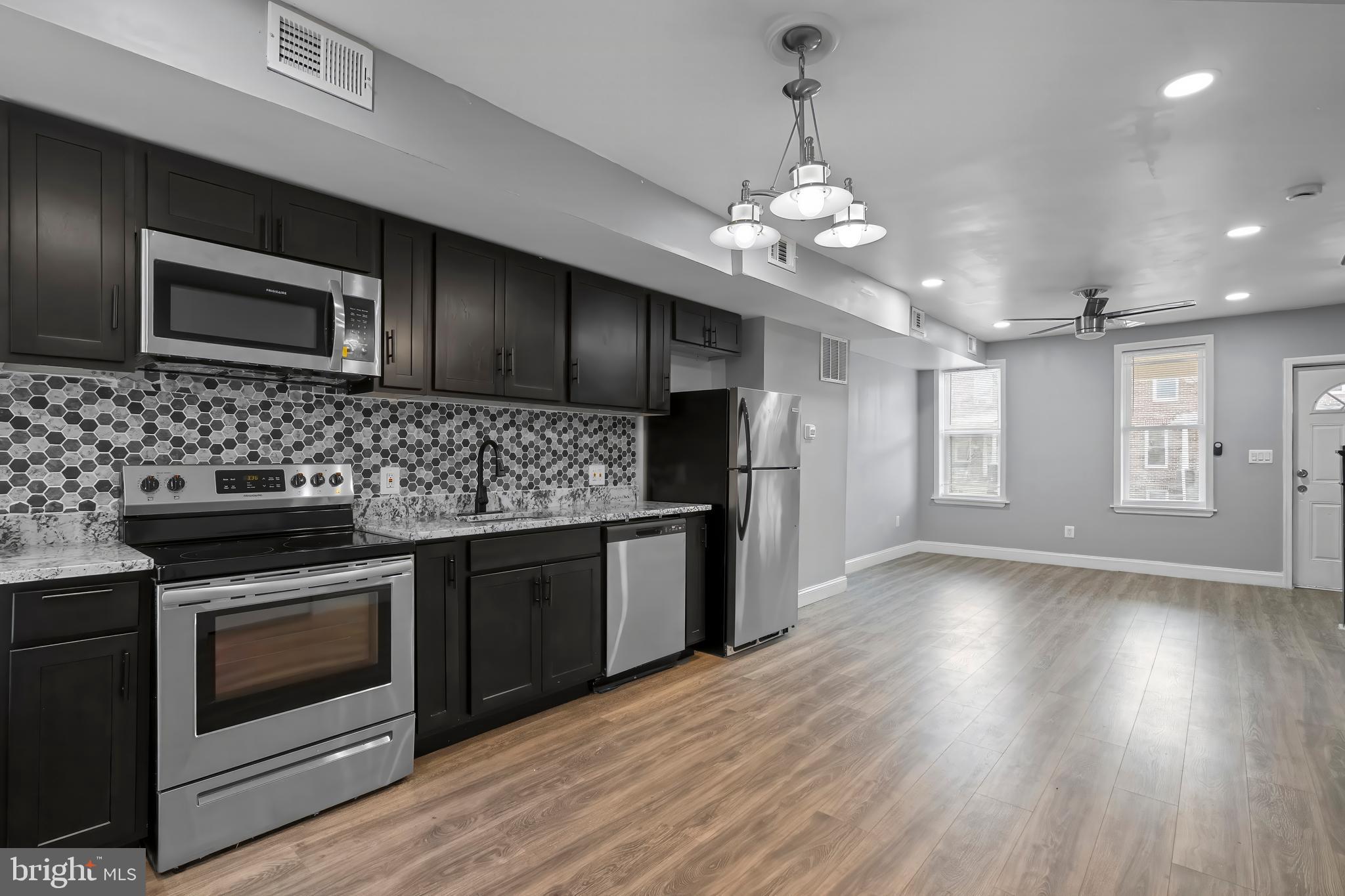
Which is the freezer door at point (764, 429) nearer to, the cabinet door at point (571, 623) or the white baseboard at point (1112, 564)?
the cabinet door at point (571, 623)

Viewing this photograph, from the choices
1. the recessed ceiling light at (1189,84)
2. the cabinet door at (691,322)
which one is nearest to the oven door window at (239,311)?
the cabinet door at (691,322)

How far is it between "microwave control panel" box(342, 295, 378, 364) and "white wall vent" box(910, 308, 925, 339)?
183 inches

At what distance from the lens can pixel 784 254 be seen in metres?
4.08

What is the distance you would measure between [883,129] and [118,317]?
9.82 feet

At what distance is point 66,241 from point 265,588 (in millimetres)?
1267

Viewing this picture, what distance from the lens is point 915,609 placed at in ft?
17.7

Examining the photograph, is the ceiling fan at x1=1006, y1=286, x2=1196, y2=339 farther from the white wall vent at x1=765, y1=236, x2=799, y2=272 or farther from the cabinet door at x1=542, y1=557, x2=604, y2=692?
the cabinet door at x1=542, y1=557, x2=604, y2=692

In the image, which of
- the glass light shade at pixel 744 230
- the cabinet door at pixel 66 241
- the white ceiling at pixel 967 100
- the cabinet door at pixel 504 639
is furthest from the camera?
the cabinet door at pixel 504 639

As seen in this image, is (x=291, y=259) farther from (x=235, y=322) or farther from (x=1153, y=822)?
(x=1153, y=822)

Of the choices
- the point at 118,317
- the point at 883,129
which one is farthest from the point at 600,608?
the point at 883,129

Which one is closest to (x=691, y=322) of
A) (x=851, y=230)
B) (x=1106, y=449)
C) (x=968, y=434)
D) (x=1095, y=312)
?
(x=851, y=230)

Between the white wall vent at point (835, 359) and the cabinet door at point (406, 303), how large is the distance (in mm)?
3544

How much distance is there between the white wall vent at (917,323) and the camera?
19.3ft

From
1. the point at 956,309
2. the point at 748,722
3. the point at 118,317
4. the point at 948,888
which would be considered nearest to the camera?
the point at 948,888
